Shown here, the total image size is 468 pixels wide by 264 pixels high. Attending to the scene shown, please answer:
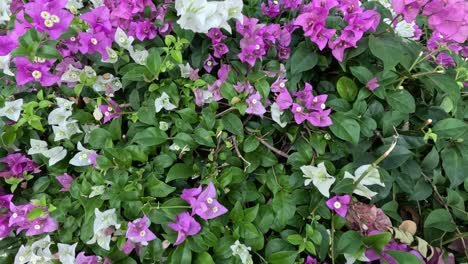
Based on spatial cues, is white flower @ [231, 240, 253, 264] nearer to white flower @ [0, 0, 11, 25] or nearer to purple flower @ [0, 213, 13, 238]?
purple flower @ [0, 213, 13, 238]

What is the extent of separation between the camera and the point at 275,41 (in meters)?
0.98

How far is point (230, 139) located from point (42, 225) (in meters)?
0.48

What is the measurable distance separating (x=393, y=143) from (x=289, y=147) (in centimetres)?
24

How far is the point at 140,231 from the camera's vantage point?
0.78 m

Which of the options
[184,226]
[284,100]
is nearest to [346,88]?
[284,100]

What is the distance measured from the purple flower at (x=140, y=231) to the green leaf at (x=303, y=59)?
0.48 metres

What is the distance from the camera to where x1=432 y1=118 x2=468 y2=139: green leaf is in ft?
2.74

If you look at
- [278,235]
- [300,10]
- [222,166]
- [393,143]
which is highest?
[300,10]

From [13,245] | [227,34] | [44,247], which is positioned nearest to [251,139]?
[227,34]

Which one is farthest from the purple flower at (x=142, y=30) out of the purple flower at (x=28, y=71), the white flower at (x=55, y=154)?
the white flower at (x=55, y=154)

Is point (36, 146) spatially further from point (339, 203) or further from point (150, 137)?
point (339, 203)

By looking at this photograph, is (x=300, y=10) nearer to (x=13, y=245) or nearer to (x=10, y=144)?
(x=10, y=144)

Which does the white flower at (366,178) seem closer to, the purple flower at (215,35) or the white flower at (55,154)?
the purple flower at (215,35)

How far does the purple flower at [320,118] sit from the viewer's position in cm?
84
